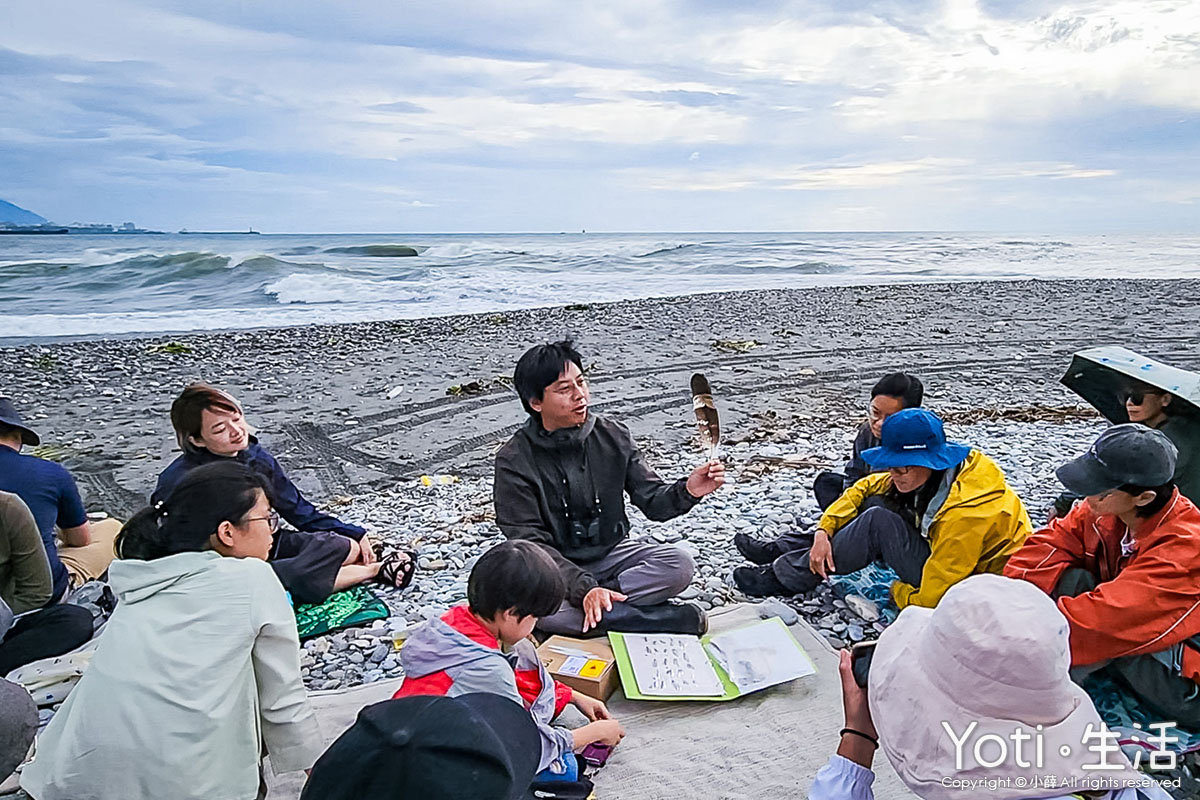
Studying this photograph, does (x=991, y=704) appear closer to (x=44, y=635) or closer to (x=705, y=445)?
(x=705, y=445)

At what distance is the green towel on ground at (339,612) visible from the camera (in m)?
3.76

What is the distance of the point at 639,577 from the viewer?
368cm

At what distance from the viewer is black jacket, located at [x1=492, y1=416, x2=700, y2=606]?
12.1 feet

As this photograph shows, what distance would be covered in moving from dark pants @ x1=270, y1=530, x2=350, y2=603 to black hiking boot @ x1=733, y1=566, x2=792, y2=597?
194cm

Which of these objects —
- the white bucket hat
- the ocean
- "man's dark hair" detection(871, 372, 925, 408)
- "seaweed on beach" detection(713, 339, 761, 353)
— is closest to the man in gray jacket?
"man's dark hair" detection(871, 372, 925, 408)

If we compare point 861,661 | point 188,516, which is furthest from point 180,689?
point 861,661

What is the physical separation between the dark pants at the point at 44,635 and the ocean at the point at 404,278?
41.0ft

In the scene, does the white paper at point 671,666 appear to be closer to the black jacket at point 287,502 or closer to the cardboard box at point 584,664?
the cardboard box at point 584,664

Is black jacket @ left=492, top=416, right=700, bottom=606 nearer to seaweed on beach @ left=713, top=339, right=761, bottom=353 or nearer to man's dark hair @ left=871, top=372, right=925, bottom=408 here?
man's dark hair @ left=871, top=372, right=925, bottom=408

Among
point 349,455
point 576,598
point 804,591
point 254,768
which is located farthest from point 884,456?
point 349,455

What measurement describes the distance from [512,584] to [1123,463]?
1.91 metres

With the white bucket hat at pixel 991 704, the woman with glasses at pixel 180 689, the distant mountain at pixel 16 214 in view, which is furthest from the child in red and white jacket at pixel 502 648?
the distant mountain at pixel 16 214

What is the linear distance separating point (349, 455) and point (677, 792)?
4.98m

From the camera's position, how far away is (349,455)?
7000 mm
